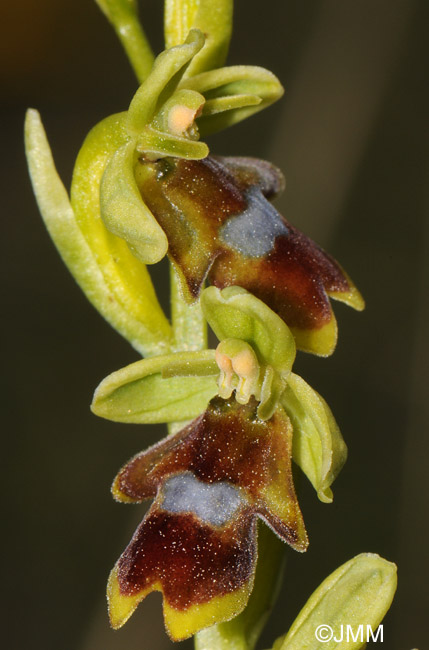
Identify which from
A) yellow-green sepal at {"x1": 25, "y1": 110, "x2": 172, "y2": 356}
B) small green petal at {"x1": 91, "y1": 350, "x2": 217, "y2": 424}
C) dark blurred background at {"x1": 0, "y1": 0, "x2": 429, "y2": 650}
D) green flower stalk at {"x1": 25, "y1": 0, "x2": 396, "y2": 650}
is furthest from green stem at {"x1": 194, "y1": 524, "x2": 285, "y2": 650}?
dark blurred background at {"x1": 0, "y1": 0, "x2": 429, "y2": 650}

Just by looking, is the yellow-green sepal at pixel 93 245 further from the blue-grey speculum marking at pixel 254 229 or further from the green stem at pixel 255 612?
the green stem at pixel 255 612

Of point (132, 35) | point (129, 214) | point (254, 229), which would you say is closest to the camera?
point (129, 214)

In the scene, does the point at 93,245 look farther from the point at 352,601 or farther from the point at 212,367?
the point at 352,601

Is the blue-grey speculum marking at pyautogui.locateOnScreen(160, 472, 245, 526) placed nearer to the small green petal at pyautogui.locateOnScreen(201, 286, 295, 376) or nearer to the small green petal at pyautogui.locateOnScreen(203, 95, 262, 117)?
the small green petal at pyautogui.locateOnScreen(201, 286, 295, 376)

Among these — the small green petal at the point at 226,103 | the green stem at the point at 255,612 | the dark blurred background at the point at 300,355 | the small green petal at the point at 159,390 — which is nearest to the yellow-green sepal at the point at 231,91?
the small green petal at the point at 226,103

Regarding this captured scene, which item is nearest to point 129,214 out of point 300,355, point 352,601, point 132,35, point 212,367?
point 212,367
